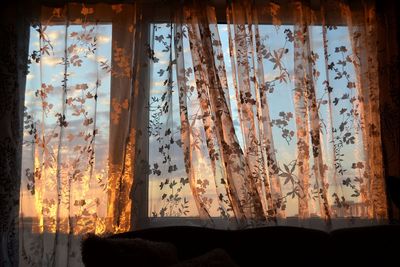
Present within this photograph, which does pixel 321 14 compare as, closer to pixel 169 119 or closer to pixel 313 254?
pixel 169 119

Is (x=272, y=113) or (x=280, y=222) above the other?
(x=272, y=113)

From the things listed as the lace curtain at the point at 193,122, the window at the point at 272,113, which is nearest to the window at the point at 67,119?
the lace curtain at the point at 193,122

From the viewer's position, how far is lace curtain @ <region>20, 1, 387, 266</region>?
9.29ft

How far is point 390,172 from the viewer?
117 inches

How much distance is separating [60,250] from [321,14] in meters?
2.11

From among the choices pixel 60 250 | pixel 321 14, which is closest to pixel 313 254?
pixel 60 250

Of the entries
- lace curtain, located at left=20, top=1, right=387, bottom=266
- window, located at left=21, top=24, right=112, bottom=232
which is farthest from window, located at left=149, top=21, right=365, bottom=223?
window, located at left=21, top=24, right=112, bottom=232

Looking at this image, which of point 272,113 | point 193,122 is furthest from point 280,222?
point 193,122

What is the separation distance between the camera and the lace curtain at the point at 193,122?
9.29 ft

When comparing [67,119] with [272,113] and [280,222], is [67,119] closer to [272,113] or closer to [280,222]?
[272,113]

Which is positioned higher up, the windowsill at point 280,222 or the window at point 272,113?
the window at point 272,113

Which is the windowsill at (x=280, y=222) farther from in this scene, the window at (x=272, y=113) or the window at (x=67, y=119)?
the window at (x=67, y=119)

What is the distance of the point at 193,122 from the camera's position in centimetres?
294

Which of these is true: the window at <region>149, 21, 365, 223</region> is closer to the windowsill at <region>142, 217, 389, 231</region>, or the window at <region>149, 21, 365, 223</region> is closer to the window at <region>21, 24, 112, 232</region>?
the windowsill at <region>142, 217, 389, 231</region>
